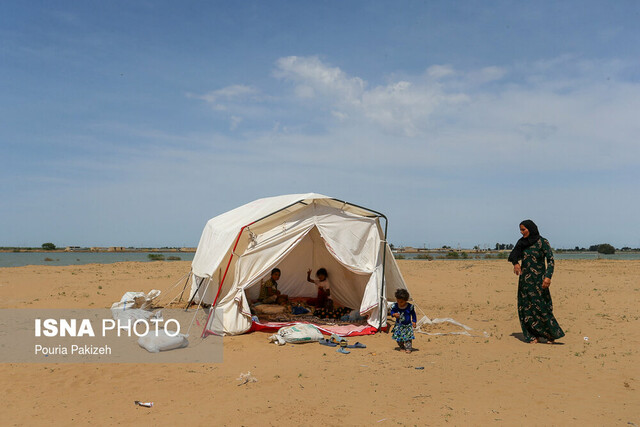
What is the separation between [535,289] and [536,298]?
14 centimetres

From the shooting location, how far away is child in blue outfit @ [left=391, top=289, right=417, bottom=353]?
286 inches

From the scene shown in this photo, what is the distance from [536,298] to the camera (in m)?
7.56

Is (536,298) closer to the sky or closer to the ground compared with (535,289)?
closer to the ground

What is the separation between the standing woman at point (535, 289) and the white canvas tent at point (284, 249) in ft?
7.72

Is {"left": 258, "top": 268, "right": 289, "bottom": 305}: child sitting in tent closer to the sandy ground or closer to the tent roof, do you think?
the tent roof

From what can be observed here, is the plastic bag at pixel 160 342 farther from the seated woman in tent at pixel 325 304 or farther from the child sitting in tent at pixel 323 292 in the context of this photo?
the child sitting in tent at pixel 323 292

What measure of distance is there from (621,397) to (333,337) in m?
4.13

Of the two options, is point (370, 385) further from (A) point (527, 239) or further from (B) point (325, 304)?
(B) point (325, 304)

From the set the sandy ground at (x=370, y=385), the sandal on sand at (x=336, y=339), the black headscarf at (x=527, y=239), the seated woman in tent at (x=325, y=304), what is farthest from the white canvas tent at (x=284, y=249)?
the black headscarf at (x=527, y=239)

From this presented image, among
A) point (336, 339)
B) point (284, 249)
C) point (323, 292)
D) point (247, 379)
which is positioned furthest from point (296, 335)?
point (323, 292)

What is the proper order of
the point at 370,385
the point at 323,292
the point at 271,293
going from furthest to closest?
the point at 323,292
the point at 271,293
the point at 370,385

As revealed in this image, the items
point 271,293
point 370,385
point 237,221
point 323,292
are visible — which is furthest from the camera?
point 323,292

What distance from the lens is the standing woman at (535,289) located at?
7.56 metres

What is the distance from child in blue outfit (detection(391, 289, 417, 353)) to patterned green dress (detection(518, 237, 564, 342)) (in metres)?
1.89
